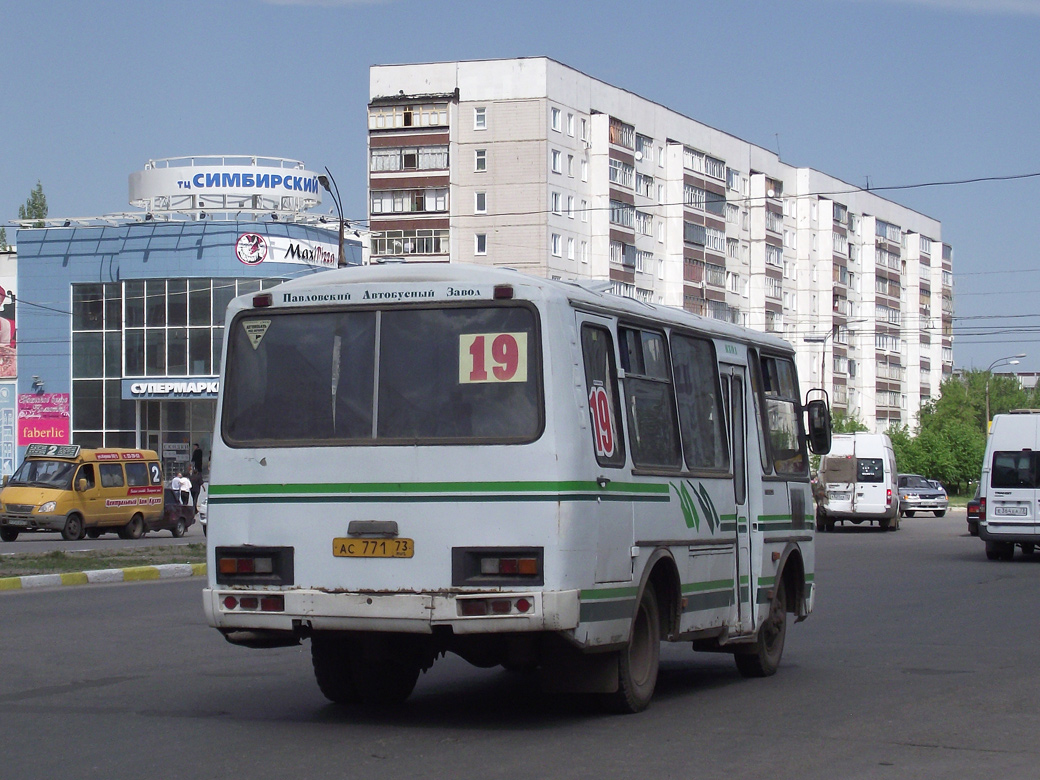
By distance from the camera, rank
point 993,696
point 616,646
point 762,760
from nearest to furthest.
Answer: point 762,760 → point 616,646 → point 993,696

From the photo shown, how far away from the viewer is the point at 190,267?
6469cm

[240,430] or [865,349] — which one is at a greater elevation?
[865,349]

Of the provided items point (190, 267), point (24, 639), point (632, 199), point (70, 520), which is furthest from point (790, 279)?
point (24, 639)

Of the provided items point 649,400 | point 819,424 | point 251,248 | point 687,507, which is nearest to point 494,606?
point 649,400

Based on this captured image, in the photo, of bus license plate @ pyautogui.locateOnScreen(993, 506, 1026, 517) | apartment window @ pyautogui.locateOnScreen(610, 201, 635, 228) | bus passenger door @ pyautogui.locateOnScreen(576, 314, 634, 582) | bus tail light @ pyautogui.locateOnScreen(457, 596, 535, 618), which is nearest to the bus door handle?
bus tail light @ pyautogui.locateOnScreen(457, 596, 535, 618)

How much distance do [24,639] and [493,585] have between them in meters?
6.93

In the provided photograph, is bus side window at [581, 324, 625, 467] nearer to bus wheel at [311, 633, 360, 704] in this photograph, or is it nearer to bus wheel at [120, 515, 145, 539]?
bus wheel at [311, 633, 360, 704]

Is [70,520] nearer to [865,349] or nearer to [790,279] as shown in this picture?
[790,279]

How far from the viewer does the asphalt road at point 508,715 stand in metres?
7.75

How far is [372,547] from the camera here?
8641 millimetres

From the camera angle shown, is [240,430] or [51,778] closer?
[51,778]

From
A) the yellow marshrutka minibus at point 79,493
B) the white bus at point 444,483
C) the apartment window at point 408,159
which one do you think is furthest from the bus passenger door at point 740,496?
the apartment window at point 408,159

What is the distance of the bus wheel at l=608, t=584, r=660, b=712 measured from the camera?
9172 millimetres

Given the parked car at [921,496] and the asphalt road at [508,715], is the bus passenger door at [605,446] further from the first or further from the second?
the parked car at [921,496]
